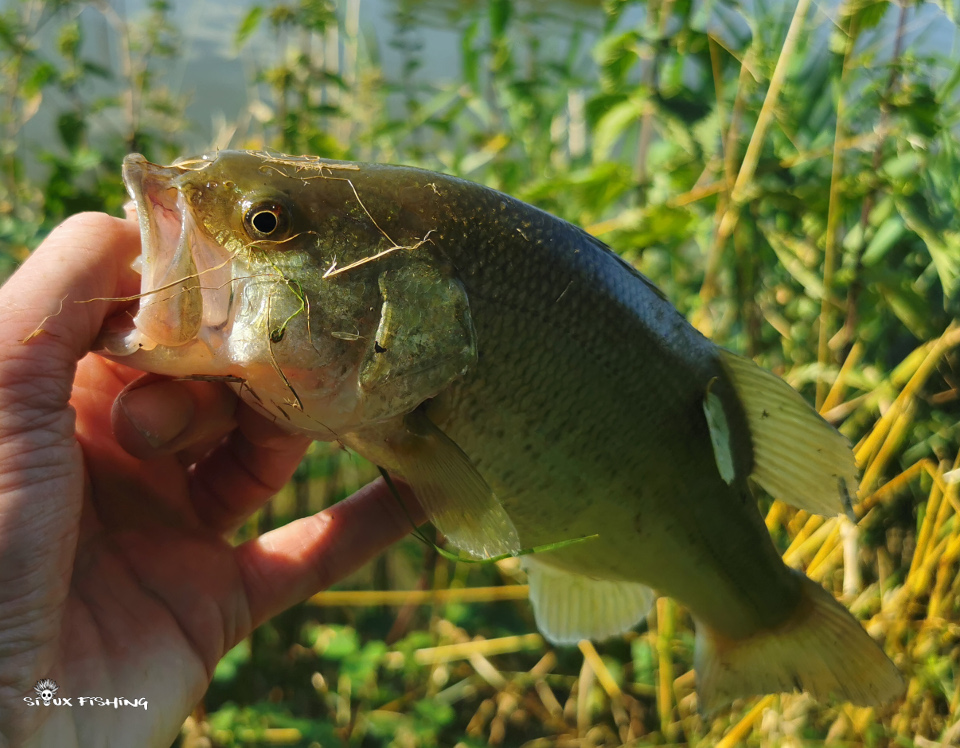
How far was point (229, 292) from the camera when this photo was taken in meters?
0.91

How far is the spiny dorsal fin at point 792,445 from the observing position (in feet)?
3.90

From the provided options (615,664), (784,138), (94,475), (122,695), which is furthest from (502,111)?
(122,695)

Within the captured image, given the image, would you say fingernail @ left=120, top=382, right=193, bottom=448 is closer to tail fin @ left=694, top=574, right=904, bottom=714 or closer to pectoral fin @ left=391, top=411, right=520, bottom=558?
pectoral fin @ left=391, top=411, right=520, bottom=558

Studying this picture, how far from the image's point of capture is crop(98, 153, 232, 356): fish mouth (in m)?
0.86

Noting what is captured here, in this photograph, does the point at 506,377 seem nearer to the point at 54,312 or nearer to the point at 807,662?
the point at 54,312

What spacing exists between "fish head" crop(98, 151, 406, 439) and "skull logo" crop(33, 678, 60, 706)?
43 centimetres

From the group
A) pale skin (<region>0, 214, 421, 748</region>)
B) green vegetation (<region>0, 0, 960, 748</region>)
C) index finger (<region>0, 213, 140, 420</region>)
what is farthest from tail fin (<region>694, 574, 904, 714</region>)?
index finger (<region>0, 213, 140, 420</region>)

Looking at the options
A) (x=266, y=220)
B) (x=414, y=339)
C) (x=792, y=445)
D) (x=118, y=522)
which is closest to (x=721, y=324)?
(x=792, y=445)

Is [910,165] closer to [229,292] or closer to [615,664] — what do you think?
[615,664]

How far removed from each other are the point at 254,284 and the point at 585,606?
884 millimetres

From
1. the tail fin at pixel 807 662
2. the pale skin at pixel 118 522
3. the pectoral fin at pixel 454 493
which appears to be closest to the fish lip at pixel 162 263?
the pale skin at pixel 118 522

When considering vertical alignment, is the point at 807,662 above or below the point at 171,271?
below

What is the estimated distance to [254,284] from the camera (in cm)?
91

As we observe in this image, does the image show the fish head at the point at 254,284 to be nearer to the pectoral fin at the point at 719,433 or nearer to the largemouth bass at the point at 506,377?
the largemouth bass at the point at 506,377
